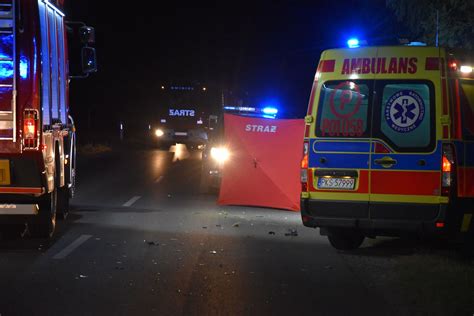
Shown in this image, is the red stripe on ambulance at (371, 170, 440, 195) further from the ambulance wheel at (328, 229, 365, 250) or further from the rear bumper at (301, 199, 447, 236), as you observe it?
the ambulance wheel at (328, 229, 365, 250)

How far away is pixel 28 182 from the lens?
28.5 ft

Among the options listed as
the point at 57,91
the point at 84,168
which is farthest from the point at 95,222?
the point at 84,168

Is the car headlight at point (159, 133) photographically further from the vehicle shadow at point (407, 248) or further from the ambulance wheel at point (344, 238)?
the ambulance wheel at point (344, 238)

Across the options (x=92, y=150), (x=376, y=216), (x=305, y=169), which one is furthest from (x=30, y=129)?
(x=92, y=150)

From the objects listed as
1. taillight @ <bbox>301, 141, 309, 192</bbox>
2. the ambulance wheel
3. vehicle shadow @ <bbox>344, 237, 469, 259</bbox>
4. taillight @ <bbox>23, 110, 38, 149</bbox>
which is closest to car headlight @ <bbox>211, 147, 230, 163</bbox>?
vehicle shadow @ <bbox>344, 237, 469, 259</bbox>

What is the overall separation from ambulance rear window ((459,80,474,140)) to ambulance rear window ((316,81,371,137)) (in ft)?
3.74

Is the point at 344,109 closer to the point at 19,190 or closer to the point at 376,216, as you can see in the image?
the point at 376,216

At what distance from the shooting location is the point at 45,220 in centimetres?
942

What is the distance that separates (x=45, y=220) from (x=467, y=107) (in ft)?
18.4

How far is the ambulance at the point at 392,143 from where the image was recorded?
27.8 feet

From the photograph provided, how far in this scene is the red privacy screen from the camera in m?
13.7

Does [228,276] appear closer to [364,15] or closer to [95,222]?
[95,222]

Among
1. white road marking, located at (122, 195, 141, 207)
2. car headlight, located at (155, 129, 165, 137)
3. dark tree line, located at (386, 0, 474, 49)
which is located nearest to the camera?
dark tree line, located at (386, 0, 474, 49)

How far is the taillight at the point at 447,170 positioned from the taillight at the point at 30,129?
16.0ft
